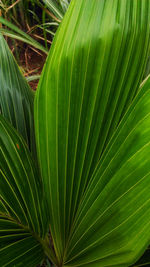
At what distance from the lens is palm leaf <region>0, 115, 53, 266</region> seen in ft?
1.56

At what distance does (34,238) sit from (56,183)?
4.6 inches

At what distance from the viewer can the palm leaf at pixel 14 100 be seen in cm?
65

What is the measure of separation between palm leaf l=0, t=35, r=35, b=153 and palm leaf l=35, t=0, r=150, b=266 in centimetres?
17

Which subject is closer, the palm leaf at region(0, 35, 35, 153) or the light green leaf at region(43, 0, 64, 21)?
the palm leaf at region(0, 35, 35, 153)

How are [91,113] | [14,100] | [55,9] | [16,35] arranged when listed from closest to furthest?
1. [91,113]
2. [14,100]
3. [16,35]
4. [55,9]

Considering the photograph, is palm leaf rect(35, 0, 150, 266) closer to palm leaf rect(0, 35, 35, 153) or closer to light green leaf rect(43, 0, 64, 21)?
palm leaf rect(0, 35, 35, 153)

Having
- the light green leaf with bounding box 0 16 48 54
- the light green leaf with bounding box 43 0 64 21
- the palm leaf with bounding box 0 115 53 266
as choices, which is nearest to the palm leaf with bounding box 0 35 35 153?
the palm leaf with bounding box 0 115 53 266

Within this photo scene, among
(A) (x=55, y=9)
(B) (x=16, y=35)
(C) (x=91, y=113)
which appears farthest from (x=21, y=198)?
(A) (x=55, y=9)

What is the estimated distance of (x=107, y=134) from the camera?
50cm

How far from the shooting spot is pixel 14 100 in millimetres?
659

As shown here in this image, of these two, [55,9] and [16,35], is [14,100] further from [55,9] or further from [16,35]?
[55,9]

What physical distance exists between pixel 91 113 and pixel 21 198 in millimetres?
220

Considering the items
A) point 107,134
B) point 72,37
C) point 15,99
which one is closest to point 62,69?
point 72,37

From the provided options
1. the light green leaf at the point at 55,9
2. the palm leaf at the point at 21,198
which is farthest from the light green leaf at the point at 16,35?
the palm leaf at the point at 21,198
